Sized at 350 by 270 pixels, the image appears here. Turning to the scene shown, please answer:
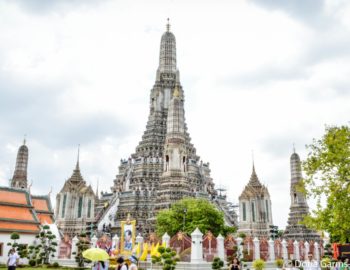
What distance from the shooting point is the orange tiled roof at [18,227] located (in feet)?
104

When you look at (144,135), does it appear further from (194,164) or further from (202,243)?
(202,243)

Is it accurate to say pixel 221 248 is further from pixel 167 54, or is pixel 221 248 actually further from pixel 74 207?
pixel 167 54

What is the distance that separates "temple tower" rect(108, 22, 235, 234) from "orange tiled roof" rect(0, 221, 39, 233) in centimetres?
2437

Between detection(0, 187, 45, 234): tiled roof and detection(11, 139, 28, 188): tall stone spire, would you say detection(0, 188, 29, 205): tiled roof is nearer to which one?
detection(0, 187, 45, 234): tiled roof

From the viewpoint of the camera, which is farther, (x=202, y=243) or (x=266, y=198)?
(x=266, y=198)

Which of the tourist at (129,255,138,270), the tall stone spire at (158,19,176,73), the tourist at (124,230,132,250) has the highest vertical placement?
the tall stone spire at (158,19,176,73)

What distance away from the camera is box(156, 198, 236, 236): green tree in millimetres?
40500

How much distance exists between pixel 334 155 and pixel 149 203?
45.8 metres

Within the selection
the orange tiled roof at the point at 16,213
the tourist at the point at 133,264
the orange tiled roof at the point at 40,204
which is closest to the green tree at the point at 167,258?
the tourist at the point at 133,264

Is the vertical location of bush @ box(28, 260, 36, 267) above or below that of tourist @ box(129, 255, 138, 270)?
below

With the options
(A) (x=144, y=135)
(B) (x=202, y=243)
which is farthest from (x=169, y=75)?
(B) (x=202, y=243)

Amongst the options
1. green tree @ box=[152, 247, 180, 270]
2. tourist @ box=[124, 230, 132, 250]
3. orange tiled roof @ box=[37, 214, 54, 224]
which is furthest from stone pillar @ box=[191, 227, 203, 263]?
orange tiled roof @ box=[37, 214, 54, 224]

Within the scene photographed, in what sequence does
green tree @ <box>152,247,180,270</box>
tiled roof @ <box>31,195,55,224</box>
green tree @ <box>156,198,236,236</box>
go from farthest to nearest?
green tree @ <box>156,198,236,236</box> < tiled roof @ <box>31,195,55,224</box> < green tree @ <box>152,247,180,270</box>

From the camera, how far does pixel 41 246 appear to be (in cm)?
3109
